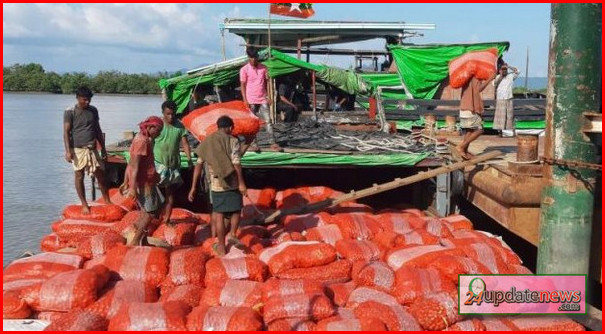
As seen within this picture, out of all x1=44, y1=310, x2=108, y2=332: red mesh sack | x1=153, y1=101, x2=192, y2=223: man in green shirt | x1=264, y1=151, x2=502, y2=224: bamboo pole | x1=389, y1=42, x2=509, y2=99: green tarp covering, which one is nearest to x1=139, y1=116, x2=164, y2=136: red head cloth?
x1=153, y1=101, x2=192, y2=223: man in green shirt

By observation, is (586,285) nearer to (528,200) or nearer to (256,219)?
(528,200)

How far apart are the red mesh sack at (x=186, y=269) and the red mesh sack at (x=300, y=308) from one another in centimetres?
98

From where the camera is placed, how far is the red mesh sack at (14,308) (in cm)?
475

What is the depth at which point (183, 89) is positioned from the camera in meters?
11.2

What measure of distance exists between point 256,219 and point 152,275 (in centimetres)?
200

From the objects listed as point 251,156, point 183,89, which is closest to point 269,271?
point 251,156

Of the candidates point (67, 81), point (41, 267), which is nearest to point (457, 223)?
point (41, 267)

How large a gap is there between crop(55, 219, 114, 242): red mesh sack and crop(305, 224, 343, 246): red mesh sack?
2.24 meters

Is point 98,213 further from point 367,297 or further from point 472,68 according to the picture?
point 472,68

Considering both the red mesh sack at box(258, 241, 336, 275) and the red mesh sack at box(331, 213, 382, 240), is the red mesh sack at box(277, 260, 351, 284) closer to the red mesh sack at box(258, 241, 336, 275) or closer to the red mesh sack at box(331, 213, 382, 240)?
the red mesh sack at box(258, 241, 336, 275)

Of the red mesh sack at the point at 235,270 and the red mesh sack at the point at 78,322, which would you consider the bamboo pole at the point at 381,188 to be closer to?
the red mesh sack at the point at 235,270

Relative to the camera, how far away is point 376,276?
16.9ft

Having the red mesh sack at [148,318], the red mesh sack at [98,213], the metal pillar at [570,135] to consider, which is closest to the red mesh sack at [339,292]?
the red mesh sack at [148,318]

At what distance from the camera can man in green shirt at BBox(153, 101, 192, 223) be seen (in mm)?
6488
